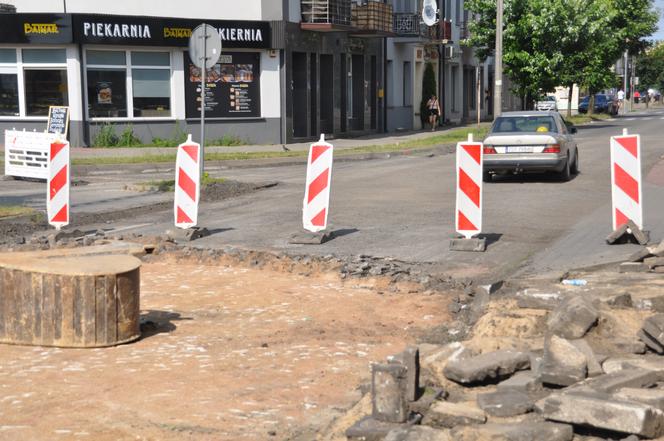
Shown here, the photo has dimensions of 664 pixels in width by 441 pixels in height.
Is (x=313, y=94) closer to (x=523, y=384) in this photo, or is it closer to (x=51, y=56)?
(x=51, y=56)

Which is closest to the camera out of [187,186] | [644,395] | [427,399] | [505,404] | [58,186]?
[644,395]

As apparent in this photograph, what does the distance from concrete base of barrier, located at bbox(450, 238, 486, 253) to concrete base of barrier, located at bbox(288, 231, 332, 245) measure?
1.72 m

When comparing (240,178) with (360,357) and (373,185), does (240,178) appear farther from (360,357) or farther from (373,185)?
(360,357)

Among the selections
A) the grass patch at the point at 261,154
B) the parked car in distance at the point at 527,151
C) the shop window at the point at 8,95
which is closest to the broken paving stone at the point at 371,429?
the parked car in distance at the point at 527,151

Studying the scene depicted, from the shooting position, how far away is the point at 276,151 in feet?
103

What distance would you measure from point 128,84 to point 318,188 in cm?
2074

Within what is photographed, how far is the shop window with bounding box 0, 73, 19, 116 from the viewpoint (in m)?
32.0

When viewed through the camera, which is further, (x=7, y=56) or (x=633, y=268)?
(x=7, y=56)

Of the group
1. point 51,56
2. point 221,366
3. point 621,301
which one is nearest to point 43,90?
point 51,56

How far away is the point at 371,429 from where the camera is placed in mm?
5434

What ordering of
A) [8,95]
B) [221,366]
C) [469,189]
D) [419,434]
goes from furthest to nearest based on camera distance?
1. [8,95]
2. [469,189]
3. [221,366]
4. [419,434]

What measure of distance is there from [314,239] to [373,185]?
806cm

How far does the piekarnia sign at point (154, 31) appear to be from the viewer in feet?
103

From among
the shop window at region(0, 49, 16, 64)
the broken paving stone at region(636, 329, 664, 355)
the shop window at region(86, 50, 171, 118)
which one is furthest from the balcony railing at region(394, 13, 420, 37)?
the broken paving stone at region(636, 329, 664, 355)
